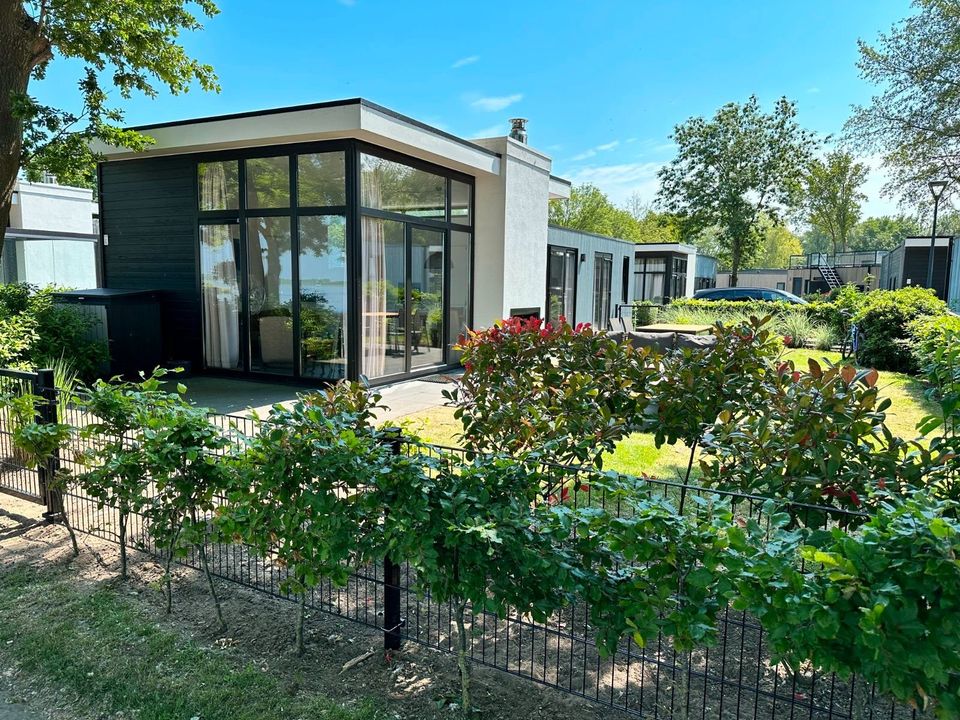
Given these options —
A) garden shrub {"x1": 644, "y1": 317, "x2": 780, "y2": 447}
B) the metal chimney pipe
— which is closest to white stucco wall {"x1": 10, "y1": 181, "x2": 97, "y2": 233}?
the metal chimney pipe

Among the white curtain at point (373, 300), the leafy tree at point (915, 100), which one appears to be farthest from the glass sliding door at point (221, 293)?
the leafy tree at point (915, 100)

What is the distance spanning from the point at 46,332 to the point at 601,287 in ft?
41.3

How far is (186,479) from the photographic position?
116 inches

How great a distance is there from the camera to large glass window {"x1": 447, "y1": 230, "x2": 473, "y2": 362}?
1039cm

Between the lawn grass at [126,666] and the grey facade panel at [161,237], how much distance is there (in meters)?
6.59

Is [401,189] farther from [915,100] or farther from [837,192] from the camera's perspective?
[837,192]

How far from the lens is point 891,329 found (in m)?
11.3

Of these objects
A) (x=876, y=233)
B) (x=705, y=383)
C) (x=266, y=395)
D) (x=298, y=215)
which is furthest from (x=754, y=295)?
(x=876, y=233)

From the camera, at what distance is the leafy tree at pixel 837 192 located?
37875 millimetres

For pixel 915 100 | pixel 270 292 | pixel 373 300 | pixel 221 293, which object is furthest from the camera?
pixel 915 100

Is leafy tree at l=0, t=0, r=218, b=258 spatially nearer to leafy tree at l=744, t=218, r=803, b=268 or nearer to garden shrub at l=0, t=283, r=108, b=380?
garden shrub at l=0, t=283, r=108, b=380

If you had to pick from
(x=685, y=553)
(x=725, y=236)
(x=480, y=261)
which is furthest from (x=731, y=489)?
(x=725, y=236)

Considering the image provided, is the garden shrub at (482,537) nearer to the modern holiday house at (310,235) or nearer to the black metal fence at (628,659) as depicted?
the black metal fence at (628,659)

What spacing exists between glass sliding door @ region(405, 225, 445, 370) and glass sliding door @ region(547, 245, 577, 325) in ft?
14.1
